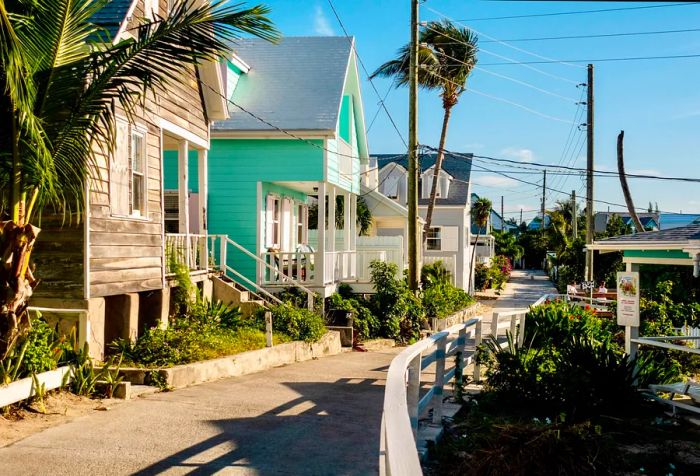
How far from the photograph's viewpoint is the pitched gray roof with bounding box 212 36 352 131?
63.9 ft

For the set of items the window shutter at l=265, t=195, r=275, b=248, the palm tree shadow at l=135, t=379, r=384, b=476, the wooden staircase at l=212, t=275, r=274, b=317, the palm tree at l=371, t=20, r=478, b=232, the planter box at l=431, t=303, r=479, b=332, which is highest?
the palm tree at l=371, t=20, r=478, b=232

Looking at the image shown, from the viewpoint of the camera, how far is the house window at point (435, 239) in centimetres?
4241

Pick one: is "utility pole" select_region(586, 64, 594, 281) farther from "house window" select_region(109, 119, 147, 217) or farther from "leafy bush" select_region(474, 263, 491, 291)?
"house window" select_region(109, 119, 147, 217)

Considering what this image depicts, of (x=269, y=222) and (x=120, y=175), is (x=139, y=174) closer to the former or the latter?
(x=120, y=175)

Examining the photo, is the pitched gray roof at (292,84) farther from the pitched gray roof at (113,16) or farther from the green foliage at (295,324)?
the pitched gray roof at (113,16)

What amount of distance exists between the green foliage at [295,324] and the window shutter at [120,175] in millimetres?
4746

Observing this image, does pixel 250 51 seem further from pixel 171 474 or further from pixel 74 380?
pixel 171 474

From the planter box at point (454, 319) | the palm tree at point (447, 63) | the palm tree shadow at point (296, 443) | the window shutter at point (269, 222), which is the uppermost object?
the palm tree at point (447, 63)

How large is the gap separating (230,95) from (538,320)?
10746 millimetres

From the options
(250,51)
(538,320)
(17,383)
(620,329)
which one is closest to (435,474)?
(17,383)

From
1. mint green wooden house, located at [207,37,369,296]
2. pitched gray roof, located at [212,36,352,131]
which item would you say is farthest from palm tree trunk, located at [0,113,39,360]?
pitched gray roof, located at [212,36,352,131]

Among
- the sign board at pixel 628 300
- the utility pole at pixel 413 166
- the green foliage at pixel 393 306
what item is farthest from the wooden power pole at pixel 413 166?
the sign board at pixel 628 300

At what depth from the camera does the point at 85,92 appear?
8672 millimetres

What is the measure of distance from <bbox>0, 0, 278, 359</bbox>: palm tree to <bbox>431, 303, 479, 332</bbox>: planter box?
14750 mm
